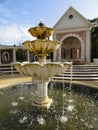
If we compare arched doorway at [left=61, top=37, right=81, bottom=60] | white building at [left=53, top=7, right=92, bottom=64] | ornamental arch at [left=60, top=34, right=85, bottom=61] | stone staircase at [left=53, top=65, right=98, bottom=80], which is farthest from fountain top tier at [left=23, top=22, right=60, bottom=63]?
arched doorway at [left=61, top=37, right=81, bottom=60]

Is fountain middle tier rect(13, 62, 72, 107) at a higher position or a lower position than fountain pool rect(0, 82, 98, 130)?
higher

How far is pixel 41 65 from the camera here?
20.1 ft

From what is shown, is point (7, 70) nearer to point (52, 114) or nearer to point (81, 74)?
point (81, 74)

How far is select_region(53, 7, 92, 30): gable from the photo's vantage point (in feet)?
82.3

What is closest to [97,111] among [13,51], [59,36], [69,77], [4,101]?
[4,101]

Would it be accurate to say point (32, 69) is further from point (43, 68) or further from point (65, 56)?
point (65, 56)

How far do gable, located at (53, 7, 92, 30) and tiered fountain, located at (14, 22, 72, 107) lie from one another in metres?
19.0

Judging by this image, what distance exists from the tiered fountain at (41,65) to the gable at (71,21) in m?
19.0

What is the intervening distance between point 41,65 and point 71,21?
21.1m

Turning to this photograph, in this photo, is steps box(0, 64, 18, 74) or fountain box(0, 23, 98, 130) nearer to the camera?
fountain box(0, 23, 98, 130)

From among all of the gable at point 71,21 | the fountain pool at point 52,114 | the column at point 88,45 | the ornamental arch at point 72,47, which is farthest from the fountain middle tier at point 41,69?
the gable at point 71,21

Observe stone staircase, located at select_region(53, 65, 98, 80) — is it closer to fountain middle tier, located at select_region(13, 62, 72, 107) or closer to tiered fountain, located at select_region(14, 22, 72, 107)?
tiered fountain, located at select_region(14, 22, 72, 107)

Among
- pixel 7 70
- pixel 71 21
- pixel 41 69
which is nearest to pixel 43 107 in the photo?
pixel 41 69

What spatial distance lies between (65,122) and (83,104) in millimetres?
2273
